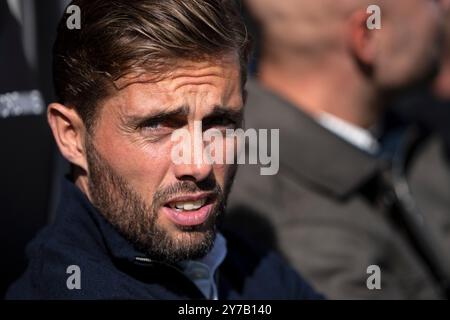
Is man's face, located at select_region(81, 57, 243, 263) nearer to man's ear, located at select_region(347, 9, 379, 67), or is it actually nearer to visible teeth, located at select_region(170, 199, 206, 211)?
visible teeth, located at select_region(170, 199, 206, 211)

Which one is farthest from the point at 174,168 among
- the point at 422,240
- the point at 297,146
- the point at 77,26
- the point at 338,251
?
the point at 422,240

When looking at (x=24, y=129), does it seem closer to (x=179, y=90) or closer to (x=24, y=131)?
(x=24, y=131)

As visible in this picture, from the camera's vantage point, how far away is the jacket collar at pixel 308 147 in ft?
8.39

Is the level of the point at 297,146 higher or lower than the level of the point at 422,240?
higher

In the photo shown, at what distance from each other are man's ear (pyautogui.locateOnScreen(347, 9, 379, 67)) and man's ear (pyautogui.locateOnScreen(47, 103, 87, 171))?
137 centimetres

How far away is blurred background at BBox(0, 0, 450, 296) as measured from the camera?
2025mm

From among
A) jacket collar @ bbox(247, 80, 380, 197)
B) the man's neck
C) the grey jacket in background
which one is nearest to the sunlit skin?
the grey jacket in background

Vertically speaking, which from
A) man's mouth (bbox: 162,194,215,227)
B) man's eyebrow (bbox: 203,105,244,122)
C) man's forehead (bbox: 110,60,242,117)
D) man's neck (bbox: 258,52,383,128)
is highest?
man's forehead (bbox: 110,60,242,117)

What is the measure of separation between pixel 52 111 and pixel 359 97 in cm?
142

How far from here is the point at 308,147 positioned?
2576 mm

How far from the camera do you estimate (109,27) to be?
1.49 metres

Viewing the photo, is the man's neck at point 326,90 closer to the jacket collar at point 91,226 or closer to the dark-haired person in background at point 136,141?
the dark-haired person in background at point 136,141

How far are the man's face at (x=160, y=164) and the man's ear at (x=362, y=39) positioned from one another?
1.23 meters
